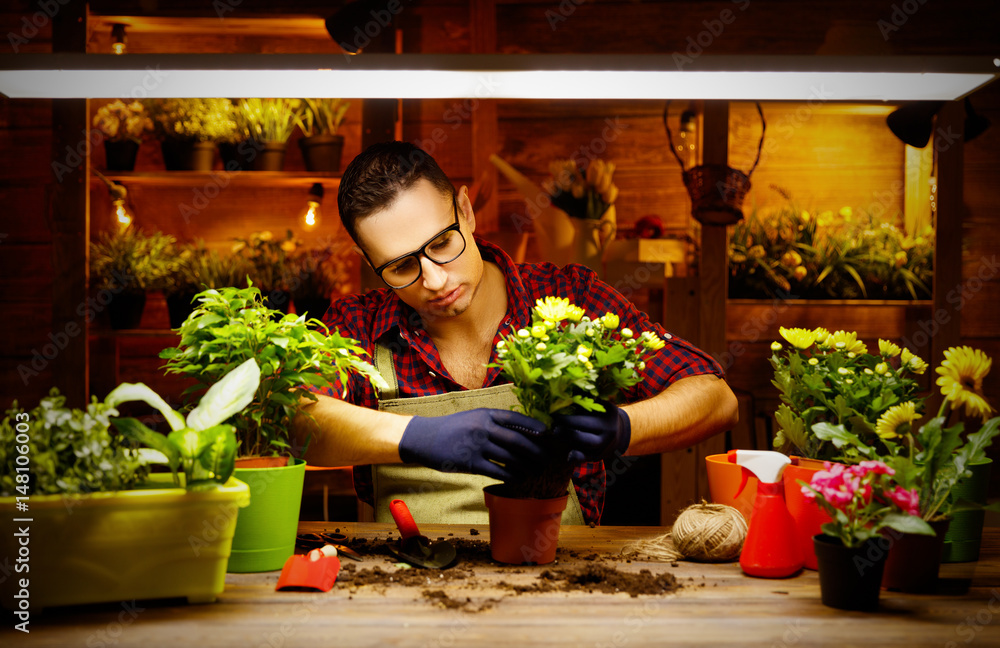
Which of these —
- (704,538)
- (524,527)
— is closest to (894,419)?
(704,538)

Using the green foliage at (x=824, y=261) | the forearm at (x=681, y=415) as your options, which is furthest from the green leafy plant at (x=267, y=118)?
the forearm at (x=681, y=415)

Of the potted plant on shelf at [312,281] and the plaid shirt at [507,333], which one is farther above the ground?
the potted plant on shelf at [312,281]

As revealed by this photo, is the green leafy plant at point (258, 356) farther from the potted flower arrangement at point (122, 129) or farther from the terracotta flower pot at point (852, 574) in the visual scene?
the potted flower arrangement at point (122, 129)

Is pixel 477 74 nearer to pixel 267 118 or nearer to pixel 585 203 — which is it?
pixel 585 203

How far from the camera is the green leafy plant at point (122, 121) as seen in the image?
3037 mm

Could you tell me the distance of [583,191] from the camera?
298 cm

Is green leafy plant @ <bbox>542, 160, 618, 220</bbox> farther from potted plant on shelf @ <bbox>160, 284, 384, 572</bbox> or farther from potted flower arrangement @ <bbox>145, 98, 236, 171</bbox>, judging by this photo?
potted plant on shelf @ <bbox>160, 284, 384, 572</bbox>

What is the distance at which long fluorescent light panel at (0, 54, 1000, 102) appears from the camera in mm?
1523

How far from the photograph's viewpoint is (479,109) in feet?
10.9

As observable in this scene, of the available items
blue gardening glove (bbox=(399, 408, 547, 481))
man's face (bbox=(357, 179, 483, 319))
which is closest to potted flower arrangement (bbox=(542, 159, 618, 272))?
man's face (bbox=(357, 179, 483, 319))

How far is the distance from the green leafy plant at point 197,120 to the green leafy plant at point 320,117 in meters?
0.29

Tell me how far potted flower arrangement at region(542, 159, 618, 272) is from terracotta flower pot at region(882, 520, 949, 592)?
6.39 ft

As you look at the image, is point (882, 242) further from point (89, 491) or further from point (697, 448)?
point (89, 491)

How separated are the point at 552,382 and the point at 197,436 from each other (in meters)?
0.54
